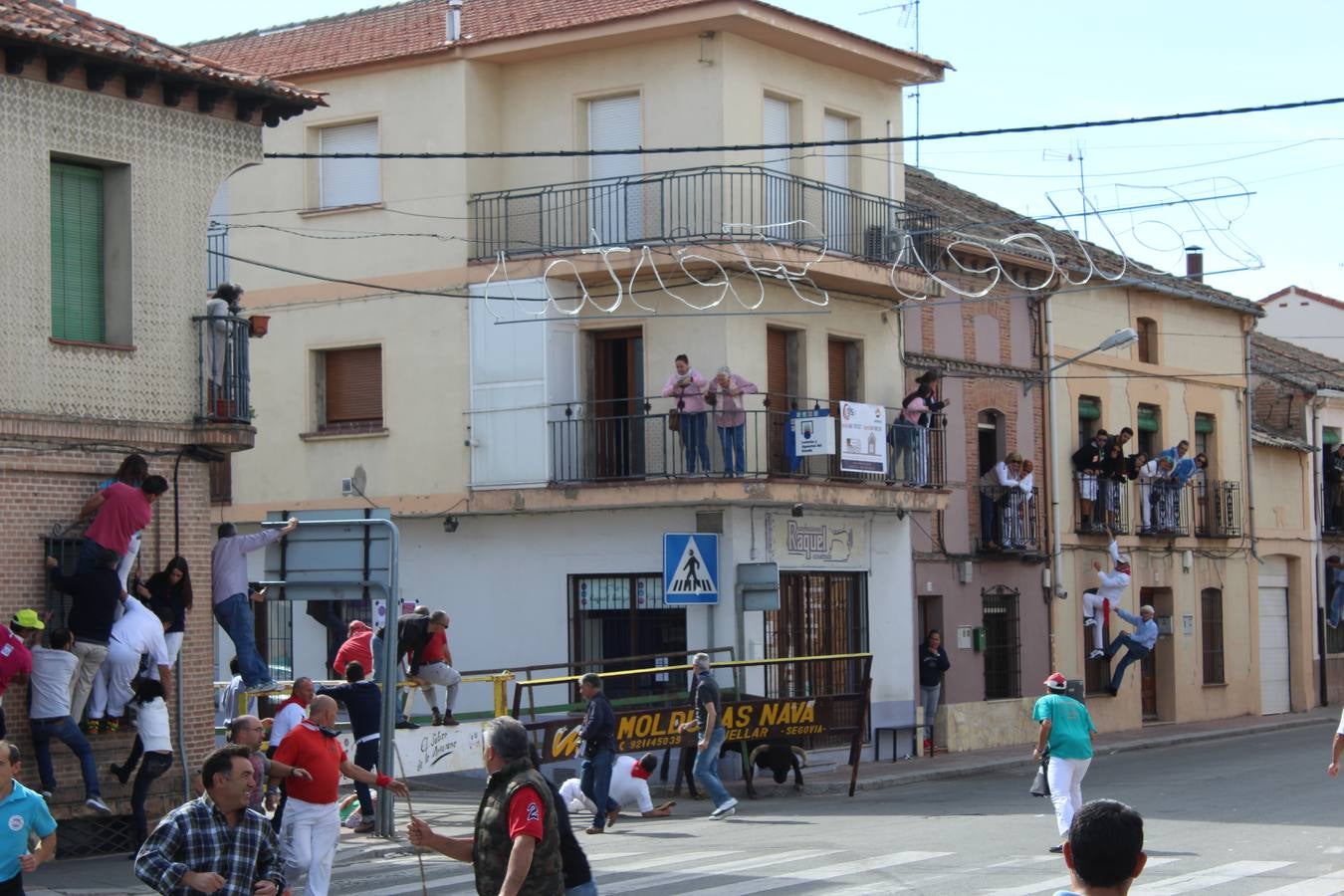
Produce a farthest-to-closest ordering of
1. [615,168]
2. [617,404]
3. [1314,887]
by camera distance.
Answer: [617,404]
[615,168]
[1314,887]

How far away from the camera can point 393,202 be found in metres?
28.0

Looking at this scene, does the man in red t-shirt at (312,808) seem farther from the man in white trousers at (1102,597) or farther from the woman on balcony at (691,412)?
the man in white trousers at (1102,597)

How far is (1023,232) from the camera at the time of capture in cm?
3491

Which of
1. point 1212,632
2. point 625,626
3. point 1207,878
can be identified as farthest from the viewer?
point 1212,632

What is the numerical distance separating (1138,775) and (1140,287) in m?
13.6

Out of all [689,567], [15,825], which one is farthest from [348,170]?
[15,825]

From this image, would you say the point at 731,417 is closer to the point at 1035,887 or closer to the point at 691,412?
the point at 691,412

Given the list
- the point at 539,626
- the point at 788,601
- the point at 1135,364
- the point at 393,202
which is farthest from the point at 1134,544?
the point at 393,202

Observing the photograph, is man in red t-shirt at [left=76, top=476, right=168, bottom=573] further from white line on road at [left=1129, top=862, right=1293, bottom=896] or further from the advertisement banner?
the advertisement banner

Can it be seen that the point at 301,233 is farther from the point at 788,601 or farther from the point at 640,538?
the point at 788,601

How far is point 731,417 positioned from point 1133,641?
11.7 m

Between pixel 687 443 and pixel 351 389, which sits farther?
pixel 351 389

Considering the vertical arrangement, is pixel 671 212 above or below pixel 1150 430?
above

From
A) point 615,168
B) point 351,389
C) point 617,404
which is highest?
point 615,168
